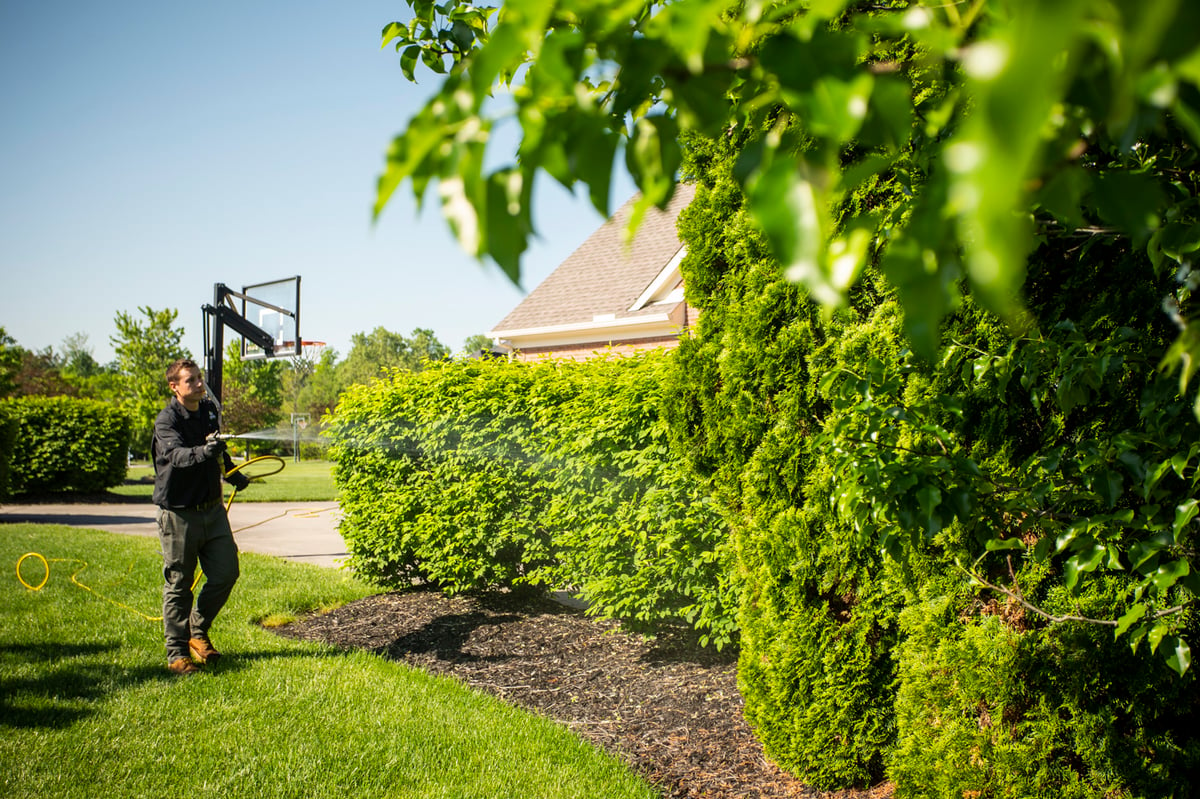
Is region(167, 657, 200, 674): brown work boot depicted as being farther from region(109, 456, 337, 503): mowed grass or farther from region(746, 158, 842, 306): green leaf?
region(109, 456, 337, 503): mowed grass

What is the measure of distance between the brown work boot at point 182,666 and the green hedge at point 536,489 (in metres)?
2.24

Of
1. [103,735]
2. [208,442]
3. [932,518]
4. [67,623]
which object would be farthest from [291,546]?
[932,518]

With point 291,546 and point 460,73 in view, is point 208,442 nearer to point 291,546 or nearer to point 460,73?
point 460,73

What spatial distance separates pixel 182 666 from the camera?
18.7ft

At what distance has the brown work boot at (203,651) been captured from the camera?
585 centimetres

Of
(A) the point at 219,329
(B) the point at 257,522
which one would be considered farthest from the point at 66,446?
(A) the point at 219,329

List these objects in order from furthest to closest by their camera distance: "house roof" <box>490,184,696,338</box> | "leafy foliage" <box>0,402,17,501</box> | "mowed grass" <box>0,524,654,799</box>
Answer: "house roof" <box>490,184,696,338</box> < "leafy foliage" <box>0,402,17,501</box> < "mowed grass" <box>0,524,654,799</box>

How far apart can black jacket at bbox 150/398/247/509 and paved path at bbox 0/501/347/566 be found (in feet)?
14.5

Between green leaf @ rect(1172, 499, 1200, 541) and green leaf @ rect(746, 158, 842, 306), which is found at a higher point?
green leaf @ rect(746, 158, 842, 306)

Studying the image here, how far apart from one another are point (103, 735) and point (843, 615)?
14.5 ft

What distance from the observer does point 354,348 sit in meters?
80.3

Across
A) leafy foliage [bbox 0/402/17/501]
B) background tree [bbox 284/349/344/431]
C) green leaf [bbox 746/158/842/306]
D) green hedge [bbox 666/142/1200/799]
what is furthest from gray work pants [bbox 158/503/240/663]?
background tree [bbox 284/349/344/431]

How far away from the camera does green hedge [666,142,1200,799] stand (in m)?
2.35

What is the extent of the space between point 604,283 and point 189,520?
13.5 metres
